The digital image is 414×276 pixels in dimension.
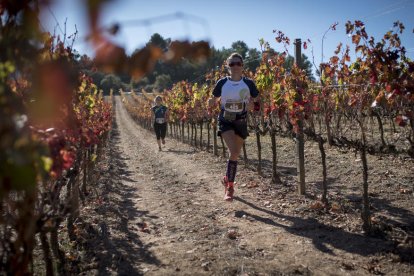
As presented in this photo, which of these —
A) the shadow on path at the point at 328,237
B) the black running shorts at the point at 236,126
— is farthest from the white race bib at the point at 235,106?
the shadow on path at the point at 328,237

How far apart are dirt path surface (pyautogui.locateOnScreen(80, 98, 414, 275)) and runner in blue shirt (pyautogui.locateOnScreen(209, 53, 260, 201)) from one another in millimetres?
603

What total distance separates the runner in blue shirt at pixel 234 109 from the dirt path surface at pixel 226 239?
23.8 inches

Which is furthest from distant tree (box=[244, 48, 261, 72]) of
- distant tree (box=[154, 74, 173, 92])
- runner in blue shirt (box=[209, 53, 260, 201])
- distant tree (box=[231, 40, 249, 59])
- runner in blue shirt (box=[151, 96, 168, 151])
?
distant tree (box=[154, 74, 173, 92])

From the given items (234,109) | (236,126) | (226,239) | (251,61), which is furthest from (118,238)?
(251,61)

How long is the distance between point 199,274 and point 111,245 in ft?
3.79

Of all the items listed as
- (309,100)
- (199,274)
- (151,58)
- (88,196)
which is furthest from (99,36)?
(88,196)

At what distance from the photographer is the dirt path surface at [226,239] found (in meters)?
2.93

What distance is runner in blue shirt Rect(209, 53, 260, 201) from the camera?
186 inches

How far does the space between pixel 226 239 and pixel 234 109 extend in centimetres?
181

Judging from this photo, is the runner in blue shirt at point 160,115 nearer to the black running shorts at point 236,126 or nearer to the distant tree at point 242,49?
the black running shorts at point 236,126

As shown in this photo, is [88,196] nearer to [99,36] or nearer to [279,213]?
[279,213]

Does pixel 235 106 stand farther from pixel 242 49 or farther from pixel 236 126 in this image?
pixel 242 49

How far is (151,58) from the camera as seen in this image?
160 centimetres

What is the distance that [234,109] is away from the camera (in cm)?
473
